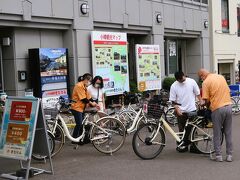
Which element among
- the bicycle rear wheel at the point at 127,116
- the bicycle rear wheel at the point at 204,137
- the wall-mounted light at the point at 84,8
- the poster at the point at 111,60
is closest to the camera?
the bicycle rear wheel at the point at 204,137

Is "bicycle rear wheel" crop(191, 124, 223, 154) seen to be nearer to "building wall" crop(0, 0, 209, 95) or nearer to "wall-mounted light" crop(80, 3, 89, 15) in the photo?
"building wall" crop(0, 0, 209, 95)

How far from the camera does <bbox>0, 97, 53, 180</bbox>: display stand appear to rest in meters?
7.00

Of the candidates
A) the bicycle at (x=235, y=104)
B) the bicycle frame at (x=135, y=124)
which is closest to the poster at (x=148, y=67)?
the bicycle at (x=235, y=104)

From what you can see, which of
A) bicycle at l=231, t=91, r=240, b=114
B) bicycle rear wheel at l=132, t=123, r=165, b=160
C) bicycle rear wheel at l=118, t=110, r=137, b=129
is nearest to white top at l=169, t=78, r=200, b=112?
bicycle rear wheel at l=132, t=123, r=165, b=160

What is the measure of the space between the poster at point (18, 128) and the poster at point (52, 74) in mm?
4541

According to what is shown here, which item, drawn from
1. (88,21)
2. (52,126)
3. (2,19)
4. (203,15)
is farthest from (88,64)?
(203,15)

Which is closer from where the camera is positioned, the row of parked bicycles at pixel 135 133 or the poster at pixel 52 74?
the row of parked bicycles at pixel 135 133

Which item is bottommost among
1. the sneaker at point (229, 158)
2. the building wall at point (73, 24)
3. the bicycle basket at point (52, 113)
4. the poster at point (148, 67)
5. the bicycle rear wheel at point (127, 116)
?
the sneaker at point (229, 158)

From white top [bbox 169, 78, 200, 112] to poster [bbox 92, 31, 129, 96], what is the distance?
16.4 feet

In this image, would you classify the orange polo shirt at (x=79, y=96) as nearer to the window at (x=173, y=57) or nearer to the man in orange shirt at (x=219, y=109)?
the man in orange shirt at (x=219, y=109)

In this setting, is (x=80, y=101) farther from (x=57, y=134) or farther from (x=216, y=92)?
(x=216, y=92)

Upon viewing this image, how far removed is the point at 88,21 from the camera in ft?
46.0

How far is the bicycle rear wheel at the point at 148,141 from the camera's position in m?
8.49

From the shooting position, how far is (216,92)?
8.19 meters
